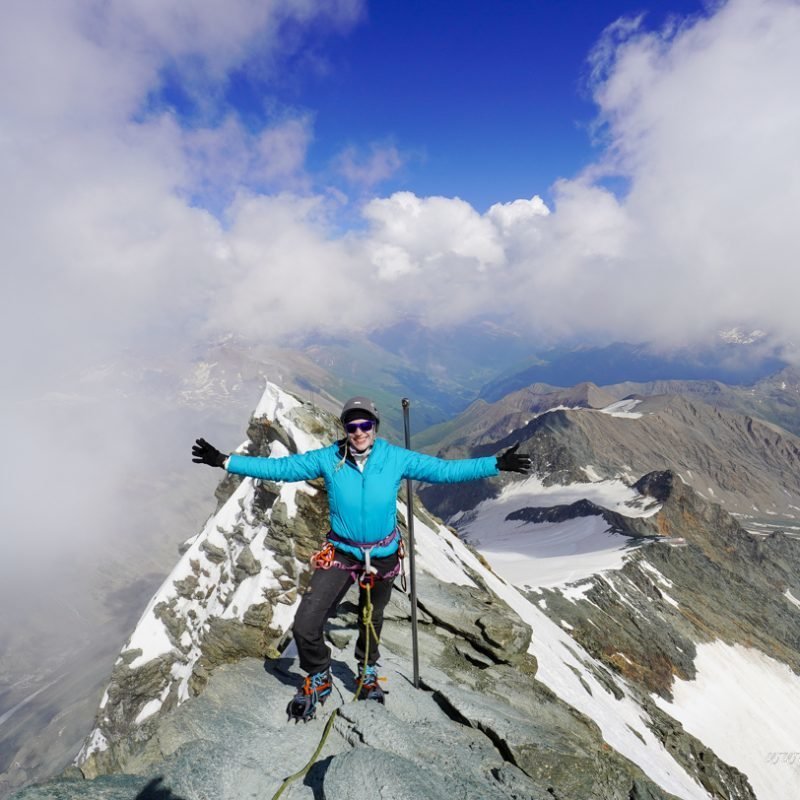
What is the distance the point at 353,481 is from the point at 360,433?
82 centimetres

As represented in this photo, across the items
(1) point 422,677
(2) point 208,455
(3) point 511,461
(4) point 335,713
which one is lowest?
(4) point 335,713

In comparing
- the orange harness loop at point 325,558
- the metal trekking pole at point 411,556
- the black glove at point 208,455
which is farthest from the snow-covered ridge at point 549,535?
the black glove at point 208,455

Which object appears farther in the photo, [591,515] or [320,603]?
[591,515]

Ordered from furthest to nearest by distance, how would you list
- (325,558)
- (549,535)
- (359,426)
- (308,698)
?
(549,535) < (308,698) < (325,558) < (359,426)

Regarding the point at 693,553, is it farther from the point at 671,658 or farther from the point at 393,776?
the point at 393,776

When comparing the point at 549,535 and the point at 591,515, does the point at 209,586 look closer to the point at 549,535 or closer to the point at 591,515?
the point at 549,535

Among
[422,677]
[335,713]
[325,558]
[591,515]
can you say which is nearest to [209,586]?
Answer: [422,677]

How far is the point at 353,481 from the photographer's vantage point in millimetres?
7754

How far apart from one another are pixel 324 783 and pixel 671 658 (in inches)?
2160

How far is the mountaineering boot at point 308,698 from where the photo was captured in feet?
27.5

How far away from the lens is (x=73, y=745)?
262 feet

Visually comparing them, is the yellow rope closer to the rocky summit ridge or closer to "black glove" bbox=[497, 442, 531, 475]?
the rocky summit ridge

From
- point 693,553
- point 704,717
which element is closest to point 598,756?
point 704,717

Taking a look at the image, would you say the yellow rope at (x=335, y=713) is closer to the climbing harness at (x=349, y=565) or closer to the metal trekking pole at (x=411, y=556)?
the climbing harness at (x=349, y=565)
